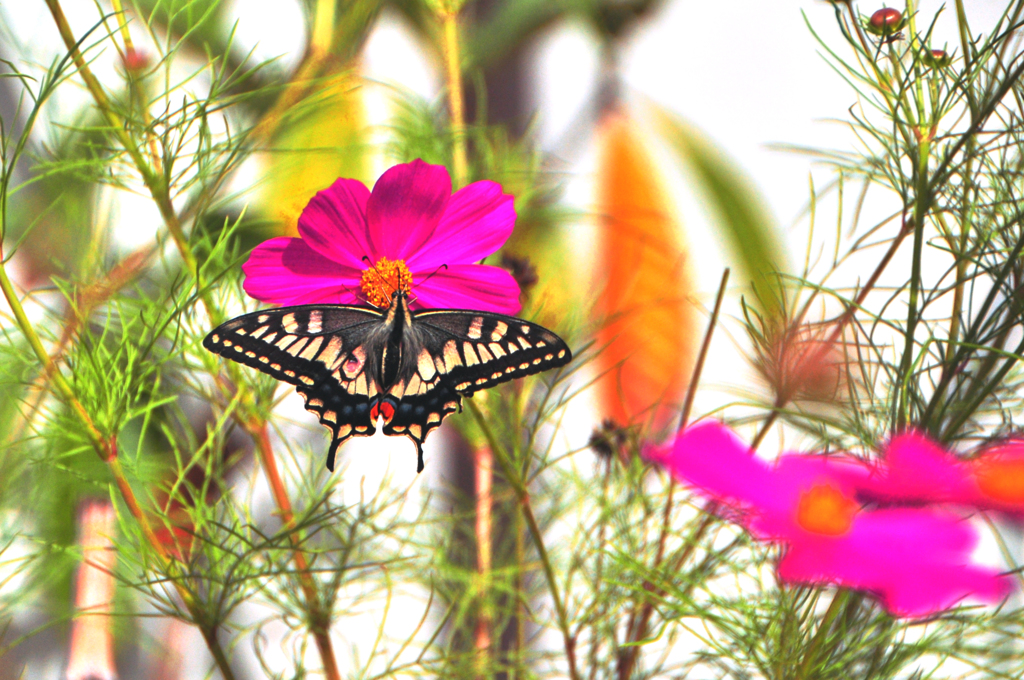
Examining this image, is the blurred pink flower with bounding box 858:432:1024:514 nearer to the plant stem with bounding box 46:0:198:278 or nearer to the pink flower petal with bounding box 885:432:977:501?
the pink flower petal with bounding box 885:432:977:501

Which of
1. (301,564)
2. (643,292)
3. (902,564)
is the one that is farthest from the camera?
(643,292)

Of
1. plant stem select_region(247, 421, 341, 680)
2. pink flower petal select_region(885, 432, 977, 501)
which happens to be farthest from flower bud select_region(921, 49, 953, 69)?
plant stem select_region(247, 421, 341, 680)

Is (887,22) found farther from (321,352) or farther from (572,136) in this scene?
(572,136)

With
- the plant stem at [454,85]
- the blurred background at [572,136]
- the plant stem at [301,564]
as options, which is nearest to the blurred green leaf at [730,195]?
the blurred background at [572,136]

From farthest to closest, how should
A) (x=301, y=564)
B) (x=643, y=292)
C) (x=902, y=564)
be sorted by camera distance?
(x=643, y=292) < (x=301, y=564) < (x=902, y=564)

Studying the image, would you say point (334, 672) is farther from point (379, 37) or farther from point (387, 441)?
point (379, 37)

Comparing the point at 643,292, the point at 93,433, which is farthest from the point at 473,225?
the point at 643,292
